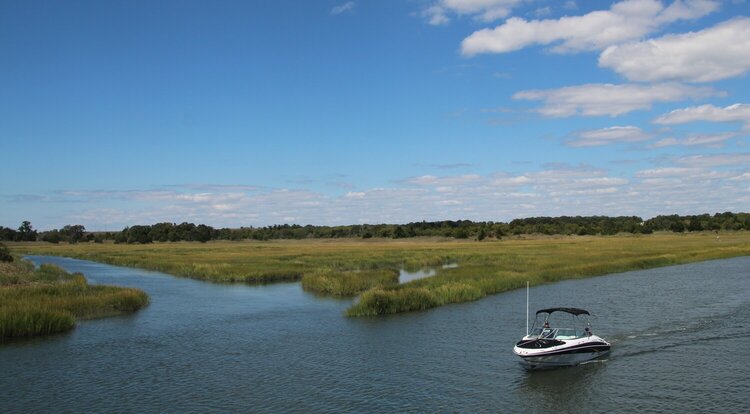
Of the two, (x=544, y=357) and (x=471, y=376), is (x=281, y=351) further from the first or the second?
(x=544, y=357)

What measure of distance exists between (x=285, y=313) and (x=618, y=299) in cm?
2467

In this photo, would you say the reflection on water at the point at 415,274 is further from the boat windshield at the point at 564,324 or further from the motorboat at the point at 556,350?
the motorboat at the point at 556,350

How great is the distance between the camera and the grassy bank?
3228 centimetres

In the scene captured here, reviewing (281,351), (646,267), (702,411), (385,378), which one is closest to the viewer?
(702,411)

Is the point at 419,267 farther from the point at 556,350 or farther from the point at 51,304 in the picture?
the point at 556,350

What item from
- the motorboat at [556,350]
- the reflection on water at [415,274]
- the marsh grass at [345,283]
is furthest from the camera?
the reflection on water at [415,274]

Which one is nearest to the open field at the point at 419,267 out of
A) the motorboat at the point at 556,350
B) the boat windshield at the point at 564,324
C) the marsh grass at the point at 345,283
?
the marsh grass at the point at 345,283

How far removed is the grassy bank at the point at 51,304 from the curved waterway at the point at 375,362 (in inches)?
49.4

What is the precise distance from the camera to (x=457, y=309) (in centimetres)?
4088

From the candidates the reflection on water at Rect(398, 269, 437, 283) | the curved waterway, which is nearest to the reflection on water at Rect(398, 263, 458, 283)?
the reflection on water at Rect(398, 269, 437, 283)

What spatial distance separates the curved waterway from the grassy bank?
125 centimetres

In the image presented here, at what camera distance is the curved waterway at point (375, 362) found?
21.6m

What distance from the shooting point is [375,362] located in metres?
27.2

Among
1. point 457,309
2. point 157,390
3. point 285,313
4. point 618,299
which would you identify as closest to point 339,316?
point 285,313
